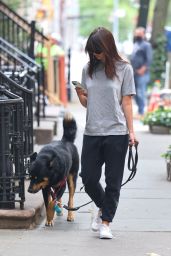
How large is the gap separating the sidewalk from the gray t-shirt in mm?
948

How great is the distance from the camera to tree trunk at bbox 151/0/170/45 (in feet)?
77.8

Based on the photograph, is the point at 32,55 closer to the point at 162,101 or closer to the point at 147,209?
the point at 162,101

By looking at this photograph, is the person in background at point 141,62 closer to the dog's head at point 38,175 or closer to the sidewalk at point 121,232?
the sidewalk at point 121,232

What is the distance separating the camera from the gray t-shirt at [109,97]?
6.73m

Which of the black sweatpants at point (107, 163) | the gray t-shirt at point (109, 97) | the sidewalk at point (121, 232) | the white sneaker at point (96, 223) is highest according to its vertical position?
the gray t-shirt at point (109, 97)

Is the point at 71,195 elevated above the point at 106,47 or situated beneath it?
situated beneath

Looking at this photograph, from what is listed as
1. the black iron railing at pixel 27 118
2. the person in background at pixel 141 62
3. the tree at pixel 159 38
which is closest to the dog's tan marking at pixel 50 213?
the black iron railing at pixel 27 118

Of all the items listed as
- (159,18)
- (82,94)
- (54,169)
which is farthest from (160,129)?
(159,18)

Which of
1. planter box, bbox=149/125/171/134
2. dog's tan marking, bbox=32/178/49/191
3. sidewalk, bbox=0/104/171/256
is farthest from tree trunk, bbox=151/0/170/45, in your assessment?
dog's tan marking, bbox=32/178/49/191

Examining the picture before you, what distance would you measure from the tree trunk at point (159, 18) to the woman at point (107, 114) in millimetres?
17241

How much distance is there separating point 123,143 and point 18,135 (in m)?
1.05

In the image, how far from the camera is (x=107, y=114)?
6.76 m

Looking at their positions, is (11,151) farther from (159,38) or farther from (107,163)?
(159,38)

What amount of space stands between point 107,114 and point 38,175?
34.2 inches
